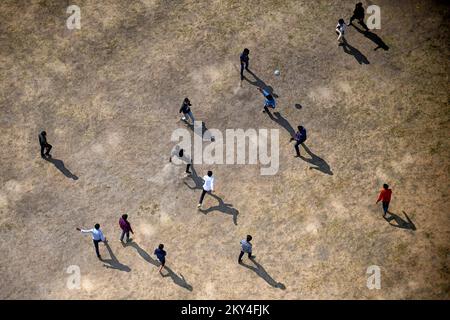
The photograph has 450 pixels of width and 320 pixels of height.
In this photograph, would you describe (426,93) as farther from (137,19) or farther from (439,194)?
(137,19)

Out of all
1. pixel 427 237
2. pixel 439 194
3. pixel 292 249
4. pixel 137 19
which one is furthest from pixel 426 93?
pixel 137 19

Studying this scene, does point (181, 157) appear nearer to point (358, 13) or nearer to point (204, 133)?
point (204, 133)

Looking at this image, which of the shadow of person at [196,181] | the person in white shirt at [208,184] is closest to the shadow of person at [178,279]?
the person in white shirt at [208,184]

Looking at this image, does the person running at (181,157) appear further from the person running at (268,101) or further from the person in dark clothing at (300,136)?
the person in dark clothing at (300,136)

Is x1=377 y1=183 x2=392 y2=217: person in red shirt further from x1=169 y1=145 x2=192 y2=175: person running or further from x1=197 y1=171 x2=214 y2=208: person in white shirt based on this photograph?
x1=169 y1=145 x2=192 y2=175: person running

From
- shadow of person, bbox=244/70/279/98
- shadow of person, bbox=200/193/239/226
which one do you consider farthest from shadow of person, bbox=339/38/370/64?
shadow of person, bbox=200/193/239/226

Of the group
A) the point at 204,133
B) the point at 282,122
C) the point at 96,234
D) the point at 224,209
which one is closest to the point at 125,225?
the point at 96,234
